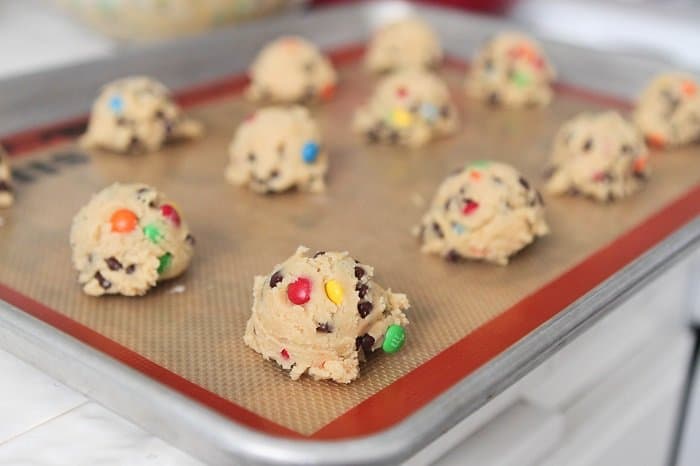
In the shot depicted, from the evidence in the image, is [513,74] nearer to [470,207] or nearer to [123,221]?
[470,207]

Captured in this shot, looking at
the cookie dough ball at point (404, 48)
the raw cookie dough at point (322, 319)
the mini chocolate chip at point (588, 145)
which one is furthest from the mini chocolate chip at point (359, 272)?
the cookie dough ball at point (404, 48)

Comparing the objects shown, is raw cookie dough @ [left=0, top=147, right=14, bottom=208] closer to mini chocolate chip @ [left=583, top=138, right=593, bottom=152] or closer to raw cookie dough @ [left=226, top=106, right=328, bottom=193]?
raw cookie dough @ [left=226, top=106, right=328, bottom=193]

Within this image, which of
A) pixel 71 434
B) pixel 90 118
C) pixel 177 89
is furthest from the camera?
pixel 177 89

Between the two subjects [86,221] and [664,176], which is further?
[664,176]

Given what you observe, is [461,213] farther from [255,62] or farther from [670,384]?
[255,62]

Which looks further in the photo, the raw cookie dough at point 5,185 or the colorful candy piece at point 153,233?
the raw cookie dough at point 5,185

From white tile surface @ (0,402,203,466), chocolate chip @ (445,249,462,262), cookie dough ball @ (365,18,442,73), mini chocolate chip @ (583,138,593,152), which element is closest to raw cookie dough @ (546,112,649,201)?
mini chocolate chip @ (583,138,593,152)

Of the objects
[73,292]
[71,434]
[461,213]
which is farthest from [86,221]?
[461,213]

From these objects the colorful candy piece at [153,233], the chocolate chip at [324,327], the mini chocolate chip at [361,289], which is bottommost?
the colorful candy piece at [153,233]

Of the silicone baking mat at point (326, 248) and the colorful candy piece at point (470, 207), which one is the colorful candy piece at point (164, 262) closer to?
the silicone baking mat at point (326, 248)
